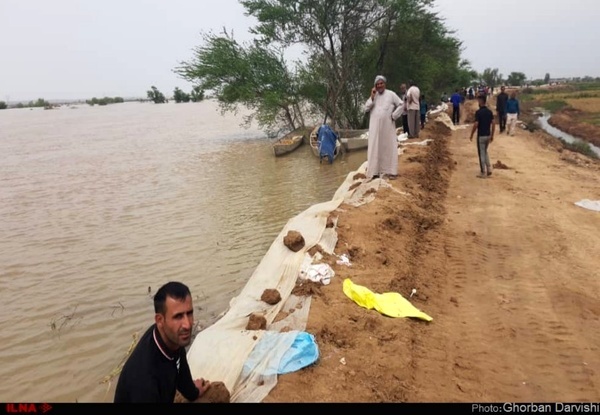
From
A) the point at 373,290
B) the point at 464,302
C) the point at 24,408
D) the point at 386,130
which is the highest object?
the point at 386,130

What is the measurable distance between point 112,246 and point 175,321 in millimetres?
5860

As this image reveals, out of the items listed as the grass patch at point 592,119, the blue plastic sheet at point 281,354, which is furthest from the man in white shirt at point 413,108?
the grass patch at point 592,119

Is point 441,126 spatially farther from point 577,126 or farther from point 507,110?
point 577,126

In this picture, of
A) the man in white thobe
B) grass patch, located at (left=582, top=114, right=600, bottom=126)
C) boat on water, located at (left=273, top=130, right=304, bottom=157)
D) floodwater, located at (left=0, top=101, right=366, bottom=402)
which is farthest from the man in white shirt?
grass patch, located at (left=582, top=114, right=600, bottom=126)

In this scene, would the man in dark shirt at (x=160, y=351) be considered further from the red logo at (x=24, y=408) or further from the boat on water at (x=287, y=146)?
the boat on water at (x=287, y=146)

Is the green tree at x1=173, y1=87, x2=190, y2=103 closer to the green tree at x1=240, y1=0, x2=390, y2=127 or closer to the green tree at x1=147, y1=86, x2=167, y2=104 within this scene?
the green tree at x1=147, y1=86, x2=167, y2=104

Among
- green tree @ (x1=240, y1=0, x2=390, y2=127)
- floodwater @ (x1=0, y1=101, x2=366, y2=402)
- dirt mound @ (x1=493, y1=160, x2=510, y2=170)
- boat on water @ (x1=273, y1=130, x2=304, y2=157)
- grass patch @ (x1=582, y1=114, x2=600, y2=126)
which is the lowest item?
floodwater @ (x1=0, y1=101, x2=366, y2=402)

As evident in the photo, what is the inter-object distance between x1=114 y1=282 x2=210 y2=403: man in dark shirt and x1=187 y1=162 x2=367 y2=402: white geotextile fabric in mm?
714

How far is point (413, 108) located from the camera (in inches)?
472

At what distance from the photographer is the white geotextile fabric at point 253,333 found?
9.02 feet

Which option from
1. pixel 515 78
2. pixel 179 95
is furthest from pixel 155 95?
pixel 515 78

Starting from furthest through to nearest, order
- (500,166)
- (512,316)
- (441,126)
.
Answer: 1. (441,126)
2. (500,166)
3. (512,316)

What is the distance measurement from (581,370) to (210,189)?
986 centimetres

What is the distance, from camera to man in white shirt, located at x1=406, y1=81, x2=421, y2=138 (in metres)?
11.7
